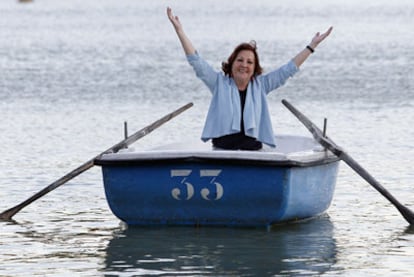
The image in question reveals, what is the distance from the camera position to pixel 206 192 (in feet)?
45.0

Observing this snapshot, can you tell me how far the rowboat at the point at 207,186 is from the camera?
13625 millimetres

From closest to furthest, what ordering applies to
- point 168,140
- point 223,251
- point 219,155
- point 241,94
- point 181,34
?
point 223,251 < point 219,155 < point 181,34 < point 241,94 < point 168,140

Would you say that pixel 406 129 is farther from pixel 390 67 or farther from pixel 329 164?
pixel 390 67

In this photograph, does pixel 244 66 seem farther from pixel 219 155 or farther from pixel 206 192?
pixel 206 192

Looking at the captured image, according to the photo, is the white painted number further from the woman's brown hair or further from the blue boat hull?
the woman's brown hair

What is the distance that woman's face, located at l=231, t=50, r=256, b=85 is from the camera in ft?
47.6

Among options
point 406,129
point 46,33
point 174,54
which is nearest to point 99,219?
point 406,129

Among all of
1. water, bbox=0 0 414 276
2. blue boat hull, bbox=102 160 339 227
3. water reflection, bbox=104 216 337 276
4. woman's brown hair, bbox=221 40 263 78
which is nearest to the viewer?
water reflection, bbox=104 216 337 276

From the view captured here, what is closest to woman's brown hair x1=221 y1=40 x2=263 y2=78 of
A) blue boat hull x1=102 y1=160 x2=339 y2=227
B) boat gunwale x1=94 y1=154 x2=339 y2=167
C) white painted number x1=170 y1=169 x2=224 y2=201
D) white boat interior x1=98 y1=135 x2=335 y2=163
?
white boat interior x1=98 y1=135 x2=335 y2=163

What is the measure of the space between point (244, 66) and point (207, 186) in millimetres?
1368

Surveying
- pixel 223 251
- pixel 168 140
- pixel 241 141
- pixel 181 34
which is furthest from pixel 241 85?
pixel 168 140

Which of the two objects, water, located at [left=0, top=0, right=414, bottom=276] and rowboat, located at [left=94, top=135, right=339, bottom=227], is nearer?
water, located at [left=0, top=0, right=414, bottom=276]

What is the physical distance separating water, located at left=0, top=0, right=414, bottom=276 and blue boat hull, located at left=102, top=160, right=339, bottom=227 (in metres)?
0.15

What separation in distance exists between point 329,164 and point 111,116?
12.1 meters
